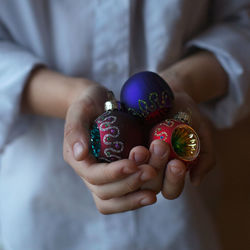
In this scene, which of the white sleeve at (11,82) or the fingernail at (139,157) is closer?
the fingernail at (139,157)

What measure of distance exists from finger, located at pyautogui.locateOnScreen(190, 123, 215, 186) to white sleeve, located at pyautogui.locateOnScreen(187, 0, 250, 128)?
0.17 meters

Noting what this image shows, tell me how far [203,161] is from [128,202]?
12 centimetres

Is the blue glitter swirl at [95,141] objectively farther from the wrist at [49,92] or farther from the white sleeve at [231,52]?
the white sleeve at [231,52]

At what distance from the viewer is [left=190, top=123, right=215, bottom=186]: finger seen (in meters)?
0.43

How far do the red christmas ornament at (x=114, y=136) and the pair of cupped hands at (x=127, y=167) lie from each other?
0.01m

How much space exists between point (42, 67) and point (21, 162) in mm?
187

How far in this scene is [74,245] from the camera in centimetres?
57

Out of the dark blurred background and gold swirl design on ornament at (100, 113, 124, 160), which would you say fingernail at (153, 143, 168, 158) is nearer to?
gold swirl design on ornament at (100, 113, 124, 160)

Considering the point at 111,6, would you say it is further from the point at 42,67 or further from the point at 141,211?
the point at 141,211

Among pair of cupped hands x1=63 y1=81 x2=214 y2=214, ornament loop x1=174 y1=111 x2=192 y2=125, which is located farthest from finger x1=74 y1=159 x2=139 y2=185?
ornament loop x1=174 y1=111 x2=192 y2=125

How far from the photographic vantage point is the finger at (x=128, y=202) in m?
0.38

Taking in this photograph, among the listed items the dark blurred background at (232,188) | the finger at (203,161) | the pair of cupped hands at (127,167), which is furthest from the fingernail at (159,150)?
the dark blurred background at (232,188)

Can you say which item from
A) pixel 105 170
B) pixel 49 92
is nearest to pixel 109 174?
pixel 105 170

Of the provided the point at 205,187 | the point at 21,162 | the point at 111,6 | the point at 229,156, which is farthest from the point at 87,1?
the point at 229,156
